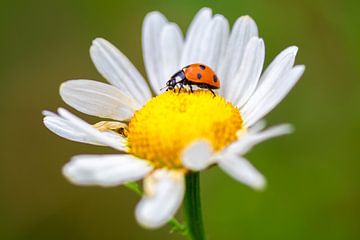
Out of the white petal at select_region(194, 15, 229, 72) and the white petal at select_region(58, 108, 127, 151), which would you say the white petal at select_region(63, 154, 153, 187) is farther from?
the white petal at select_region(194, 15, 229, 72)

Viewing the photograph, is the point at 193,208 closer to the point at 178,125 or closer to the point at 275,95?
the point at 178,125

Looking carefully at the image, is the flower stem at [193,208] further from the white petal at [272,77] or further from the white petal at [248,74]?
the white petal at [248,74]

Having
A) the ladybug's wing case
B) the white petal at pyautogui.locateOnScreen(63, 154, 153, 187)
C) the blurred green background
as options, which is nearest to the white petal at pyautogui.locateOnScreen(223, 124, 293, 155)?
the white petal at pyautogui.locateOnScreen(63, 154, 153, 187)

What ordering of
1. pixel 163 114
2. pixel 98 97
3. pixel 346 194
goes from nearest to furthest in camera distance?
pixel 163 114
pixel 98 97
pixel 346 194

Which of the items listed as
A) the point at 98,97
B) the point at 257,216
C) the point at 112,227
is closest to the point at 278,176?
the point at 257,216

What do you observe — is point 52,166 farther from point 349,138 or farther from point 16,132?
point 349,138

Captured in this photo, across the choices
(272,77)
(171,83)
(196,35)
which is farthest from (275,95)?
(196,35)

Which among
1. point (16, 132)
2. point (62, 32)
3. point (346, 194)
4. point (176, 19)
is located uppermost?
point (62, 32)
